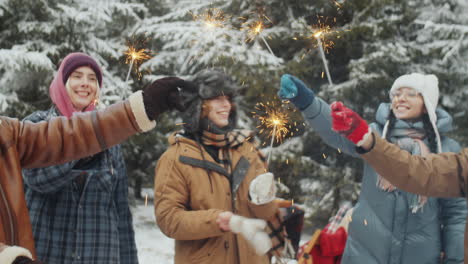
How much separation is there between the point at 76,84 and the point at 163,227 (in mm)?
1148

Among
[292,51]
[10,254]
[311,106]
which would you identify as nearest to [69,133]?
[10,254]

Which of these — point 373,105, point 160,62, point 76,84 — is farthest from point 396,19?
point 76,84

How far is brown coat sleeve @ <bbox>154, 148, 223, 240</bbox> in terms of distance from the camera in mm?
2570

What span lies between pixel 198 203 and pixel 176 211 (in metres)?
0.15

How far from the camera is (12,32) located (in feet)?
23.6

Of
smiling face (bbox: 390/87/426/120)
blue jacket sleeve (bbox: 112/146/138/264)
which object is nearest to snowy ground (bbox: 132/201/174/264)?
blue jacket sleeve (bbox: 112/146/138/264)

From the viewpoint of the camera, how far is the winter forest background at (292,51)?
655 cm

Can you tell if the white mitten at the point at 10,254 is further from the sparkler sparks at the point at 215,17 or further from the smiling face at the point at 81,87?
the sparkler sparks at the point at 215,17

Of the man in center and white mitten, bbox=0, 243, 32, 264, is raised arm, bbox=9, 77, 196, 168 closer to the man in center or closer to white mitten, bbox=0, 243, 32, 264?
white mitten, bbox=0, 243, 32, 264

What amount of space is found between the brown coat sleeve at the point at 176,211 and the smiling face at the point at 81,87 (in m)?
0.68

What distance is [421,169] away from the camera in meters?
2.13

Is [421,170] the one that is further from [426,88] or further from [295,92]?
[426,88]

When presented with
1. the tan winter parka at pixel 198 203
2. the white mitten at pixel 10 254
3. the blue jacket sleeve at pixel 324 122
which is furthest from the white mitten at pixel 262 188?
the white mitten at pixel 10 254

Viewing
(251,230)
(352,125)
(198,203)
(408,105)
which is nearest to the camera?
(352,125)
